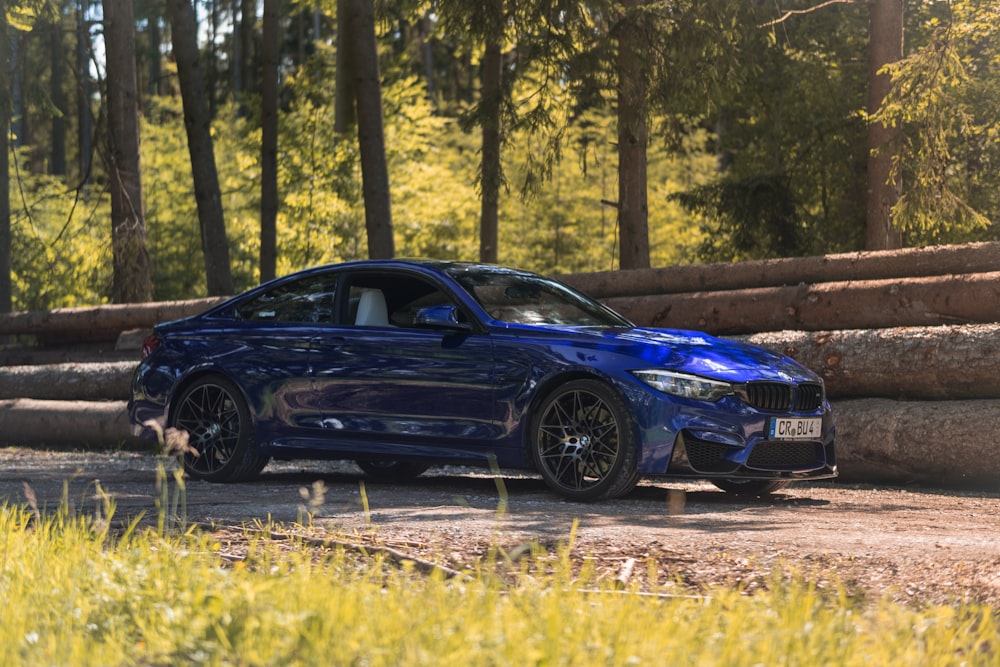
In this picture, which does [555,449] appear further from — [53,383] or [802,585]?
[53,383]

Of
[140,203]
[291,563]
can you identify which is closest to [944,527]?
[291,563]

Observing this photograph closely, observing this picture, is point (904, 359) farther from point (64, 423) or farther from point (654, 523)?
point (64, 423)

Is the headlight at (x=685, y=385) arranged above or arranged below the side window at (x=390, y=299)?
below

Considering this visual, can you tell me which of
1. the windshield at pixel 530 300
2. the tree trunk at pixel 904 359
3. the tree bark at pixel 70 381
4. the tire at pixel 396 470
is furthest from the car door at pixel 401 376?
the tree bark at pixel 70 381

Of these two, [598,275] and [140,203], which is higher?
[140,203]

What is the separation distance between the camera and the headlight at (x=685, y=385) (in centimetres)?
805

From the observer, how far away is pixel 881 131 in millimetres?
15945

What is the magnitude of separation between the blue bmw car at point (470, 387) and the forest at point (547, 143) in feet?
20.1

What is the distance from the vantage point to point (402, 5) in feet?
62.7

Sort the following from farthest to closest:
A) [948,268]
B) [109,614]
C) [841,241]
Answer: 1. [841,241]
2. [948,268]
3. [109,614]

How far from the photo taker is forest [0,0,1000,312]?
15703 millimetres

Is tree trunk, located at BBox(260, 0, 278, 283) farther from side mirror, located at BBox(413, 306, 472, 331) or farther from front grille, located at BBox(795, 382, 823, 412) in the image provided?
front grille, located at BBox(795, 382, 823, 412)

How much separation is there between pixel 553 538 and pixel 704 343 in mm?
2592

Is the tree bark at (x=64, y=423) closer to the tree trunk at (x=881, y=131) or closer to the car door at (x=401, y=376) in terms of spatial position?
the car door at (x=401, y=376)
